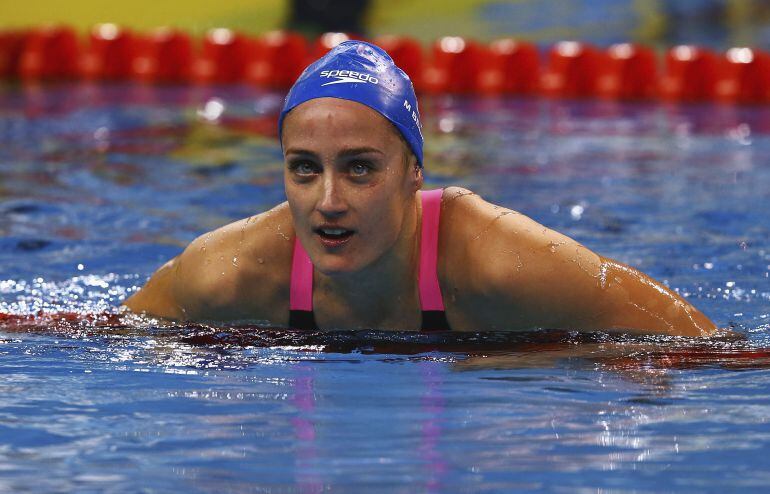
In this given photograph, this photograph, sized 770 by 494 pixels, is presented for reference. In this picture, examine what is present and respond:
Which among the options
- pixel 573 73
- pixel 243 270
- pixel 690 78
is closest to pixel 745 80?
pixel 690 78

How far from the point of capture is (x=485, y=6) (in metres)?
16.3

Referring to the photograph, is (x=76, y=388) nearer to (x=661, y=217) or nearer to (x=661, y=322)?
(x=661, y=322)

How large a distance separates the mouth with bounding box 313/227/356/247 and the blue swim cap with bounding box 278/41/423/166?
1.15 feet

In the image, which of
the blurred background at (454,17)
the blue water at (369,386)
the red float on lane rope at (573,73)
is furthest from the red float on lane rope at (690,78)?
the blue water at (369,386)

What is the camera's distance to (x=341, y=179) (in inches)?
136

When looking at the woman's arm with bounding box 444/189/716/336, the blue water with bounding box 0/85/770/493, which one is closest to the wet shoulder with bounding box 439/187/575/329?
the woman's arm with bounding box 444/189/716/336

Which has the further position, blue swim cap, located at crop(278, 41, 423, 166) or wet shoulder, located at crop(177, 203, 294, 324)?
wet shoulder, located at crop(177, 203, 294, 324)

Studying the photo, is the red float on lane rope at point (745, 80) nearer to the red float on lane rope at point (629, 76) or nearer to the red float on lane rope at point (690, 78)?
the red float on lane rope at point (690, 78)

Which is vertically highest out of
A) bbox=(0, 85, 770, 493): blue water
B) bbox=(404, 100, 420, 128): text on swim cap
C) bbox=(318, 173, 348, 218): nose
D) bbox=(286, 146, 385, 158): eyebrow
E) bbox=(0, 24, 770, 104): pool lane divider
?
bbox=(0, 24, 770, 104): pool lane divider

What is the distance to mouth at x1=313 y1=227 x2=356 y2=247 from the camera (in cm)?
348

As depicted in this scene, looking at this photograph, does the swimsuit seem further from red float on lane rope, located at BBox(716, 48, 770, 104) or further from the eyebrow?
red float on lane rope, located at BBox(716, 48, 770, 104)

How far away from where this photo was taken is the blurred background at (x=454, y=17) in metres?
15.3

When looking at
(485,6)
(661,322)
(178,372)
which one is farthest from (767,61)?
(178,372)

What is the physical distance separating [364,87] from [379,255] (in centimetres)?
50
